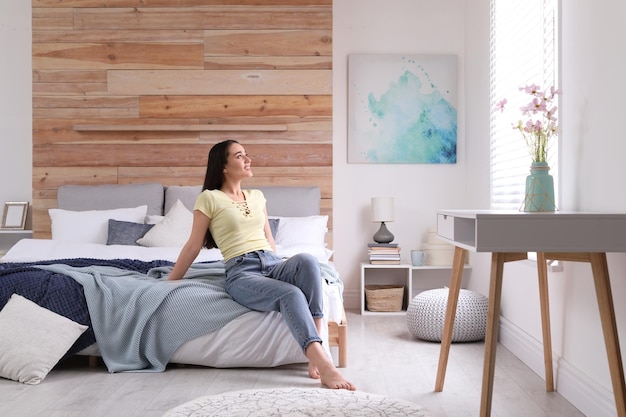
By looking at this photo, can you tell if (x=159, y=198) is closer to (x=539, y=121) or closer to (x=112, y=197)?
(x=112, y=197)

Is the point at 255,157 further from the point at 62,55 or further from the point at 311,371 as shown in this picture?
the point at 311,371

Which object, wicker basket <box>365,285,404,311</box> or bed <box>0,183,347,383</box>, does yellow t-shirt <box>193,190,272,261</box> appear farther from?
wicker basket <box>365,285,404,311</box>

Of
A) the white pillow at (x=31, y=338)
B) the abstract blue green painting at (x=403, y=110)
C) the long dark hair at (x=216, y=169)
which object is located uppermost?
the abstract blue green painting at (x=403, y=110)

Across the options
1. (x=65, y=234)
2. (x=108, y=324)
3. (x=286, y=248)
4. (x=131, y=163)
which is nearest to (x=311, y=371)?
(x=108, y=324)

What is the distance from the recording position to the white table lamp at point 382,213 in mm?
5660

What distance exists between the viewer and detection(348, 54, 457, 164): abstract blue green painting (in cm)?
586

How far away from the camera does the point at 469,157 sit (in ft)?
18.6

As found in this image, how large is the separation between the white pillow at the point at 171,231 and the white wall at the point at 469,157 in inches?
52.6

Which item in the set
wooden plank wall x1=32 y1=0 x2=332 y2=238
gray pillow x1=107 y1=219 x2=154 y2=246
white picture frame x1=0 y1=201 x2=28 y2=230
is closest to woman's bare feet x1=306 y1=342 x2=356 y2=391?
gray pillow x1=107 y1=219 x2=154 y2=246

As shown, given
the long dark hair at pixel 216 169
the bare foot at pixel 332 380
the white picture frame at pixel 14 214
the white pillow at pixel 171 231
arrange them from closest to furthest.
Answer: the bare foot at pixel 332 380 → the long dark hair at pixel 216 169 → the white pillow at pixel 171 231 → the white picture frame at pixel 14 214

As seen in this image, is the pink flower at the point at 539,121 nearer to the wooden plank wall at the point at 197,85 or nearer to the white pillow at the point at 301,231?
the white pillow at the point at 301,231

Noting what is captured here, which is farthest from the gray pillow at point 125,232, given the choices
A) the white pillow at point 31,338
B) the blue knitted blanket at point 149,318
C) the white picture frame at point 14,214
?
the white pillow at point 31,338

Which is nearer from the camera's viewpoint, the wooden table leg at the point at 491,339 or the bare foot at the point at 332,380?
the wooden table leg at the point at 491,339

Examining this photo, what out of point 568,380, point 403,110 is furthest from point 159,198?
point 568,380
